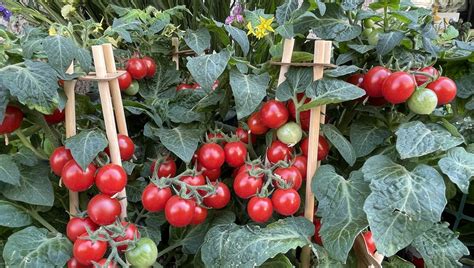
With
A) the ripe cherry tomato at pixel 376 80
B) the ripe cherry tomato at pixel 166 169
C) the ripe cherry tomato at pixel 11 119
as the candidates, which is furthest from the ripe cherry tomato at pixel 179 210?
the ripe cherry tomato at pixel 376 80

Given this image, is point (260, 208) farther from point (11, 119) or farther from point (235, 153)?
point (11, 119)

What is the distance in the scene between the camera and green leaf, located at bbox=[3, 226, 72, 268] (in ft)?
2.45

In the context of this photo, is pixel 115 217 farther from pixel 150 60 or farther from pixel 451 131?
pixel 451 131

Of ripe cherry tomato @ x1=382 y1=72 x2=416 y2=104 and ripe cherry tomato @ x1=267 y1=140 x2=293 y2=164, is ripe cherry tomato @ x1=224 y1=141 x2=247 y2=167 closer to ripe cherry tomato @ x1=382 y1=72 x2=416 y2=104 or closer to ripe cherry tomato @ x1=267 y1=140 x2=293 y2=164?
ripe cherry tomato @ x1=267 y1=140 x2=293 y2=164

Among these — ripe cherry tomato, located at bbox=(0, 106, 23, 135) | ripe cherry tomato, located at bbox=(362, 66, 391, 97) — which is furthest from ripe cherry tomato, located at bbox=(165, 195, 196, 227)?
ripe cherry tomato, located at bbox=(362, 66, 391, 97)

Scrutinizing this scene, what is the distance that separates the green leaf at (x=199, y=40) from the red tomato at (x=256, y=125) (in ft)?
0.68

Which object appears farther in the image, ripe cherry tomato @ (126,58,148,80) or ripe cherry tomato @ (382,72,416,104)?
ripe cherry tomato @ (126,58,148,80)

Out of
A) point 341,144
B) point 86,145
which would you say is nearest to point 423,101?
point 341,144

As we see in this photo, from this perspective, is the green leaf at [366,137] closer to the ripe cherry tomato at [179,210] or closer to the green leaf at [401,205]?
the green leaf at [401,205]

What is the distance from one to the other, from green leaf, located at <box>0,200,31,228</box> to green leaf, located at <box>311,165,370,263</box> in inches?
22.0

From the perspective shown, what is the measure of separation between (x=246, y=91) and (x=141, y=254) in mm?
354

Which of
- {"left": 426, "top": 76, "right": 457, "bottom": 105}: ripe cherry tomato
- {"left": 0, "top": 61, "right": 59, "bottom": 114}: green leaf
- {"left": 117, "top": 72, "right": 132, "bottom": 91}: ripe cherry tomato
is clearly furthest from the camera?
{"left": 117, "top": 72, "right": 132, "bottom": 91}: ripe cherry tomato

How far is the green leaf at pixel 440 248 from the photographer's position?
833 millimetres

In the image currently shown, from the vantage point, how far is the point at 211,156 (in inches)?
33.3
